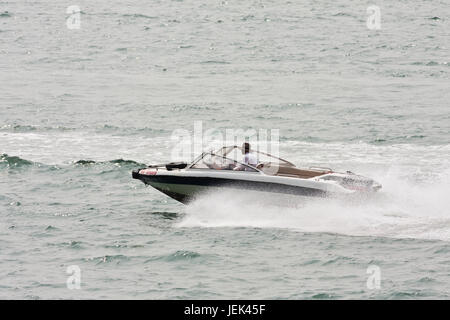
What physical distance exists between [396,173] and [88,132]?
12.5 meters

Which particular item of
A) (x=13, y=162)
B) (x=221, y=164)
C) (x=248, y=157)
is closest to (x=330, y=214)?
(x=248, y=157)

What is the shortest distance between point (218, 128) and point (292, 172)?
12.8 metres

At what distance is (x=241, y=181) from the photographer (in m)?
24.3

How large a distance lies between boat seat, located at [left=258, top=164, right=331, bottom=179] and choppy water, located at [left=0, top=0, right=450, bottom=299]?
3.66 feet

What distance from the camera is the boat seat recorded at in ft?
82.3
